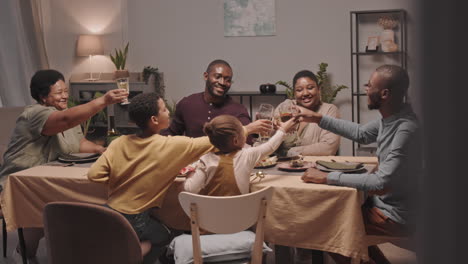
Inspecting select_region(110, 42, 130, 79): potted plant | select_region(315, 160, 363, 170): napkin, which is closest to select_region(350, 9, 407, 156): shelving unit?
select_region(110, 42, 130, 79): potted plant

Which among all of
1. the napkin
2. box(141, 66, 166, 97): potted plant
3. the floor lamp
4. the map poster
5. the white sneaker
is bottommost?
the white sneaker

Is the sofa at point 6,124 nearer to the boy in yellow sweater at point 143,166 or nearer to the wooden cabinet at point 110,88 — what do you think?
the wooden cabinet at point 110,88

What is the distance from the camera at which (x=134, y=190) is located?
2.23 meters

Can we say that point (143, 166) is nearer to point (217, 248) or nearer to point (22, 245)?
point (217, 248)

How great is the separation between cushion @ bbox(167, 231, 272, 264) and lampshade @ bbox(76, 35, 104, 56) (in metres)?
4.30

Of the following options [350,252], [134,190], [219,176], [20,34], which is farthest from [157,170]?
[20,34]

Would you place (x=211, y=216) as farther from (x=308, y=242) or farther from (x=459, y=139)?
(x=459, y=139)

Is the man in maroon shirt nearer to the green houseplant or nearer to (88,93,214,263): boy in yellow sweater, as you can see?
(88,93,214,263): boy in yellow sweater

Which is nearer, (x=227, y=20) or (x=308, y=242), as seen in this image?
(x=308, y=242)

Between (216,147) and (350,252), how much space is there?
2.29ft

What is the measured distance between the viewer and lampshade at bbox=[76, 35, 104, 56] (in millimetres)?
5980

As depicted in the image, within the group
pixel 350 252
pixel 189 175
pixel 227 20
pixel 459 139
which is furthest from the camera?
pixel 227 20

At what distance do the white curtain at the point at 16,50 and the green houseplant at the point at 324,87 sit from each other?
2831 mm

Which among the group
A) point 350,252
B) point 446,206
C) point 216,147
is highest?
point 446,206
